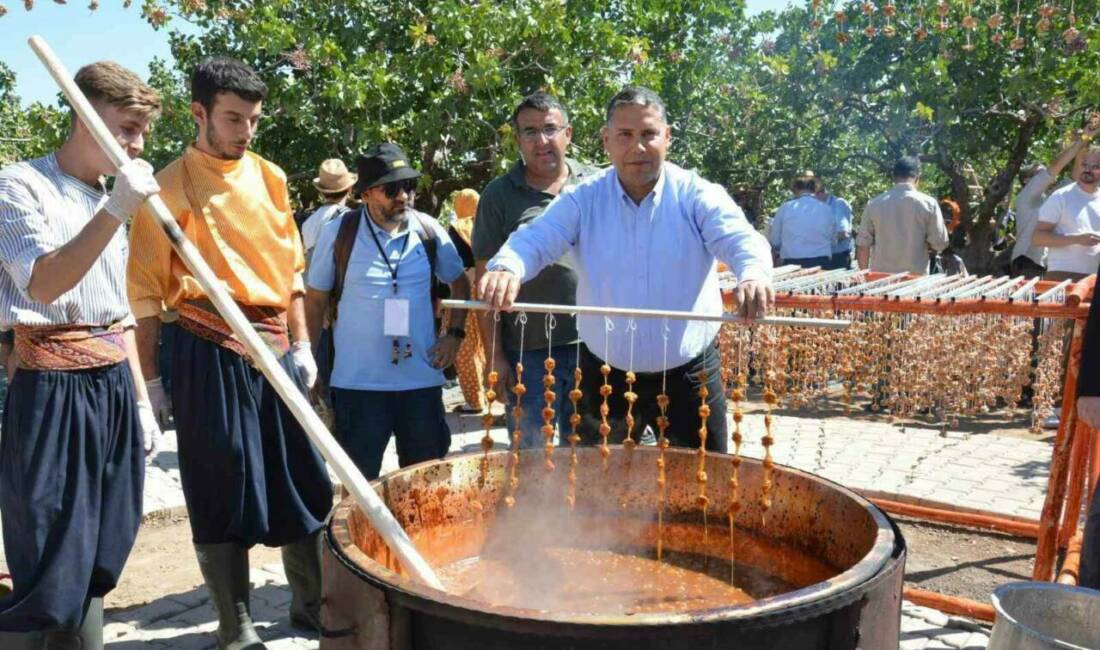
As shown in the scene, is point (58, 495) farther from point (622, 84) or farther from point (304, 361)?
point (622, 84)

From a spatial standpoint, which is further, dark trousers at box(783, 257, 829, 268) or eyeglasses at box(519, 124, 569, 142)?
dark trousers at box(783, 257, 829, 268)

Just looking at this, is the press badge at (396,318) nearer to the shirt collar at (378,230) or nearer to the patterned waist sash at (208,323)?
the shirt collar at (378,230)

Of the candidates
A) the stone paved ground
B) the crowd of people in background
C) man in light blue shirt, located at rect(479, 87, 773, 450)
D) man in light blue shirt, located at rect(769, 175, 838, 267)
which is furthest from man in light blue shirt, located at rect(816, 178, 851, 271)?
man in light blue shirt, located at rect(479, 87, 773, 450)

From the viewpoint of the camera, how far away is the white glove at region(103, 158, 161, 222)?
2.59 meters

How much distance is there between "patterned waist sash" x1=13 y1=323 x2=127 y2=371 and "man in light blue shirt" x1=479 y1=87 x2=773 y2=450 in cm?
141

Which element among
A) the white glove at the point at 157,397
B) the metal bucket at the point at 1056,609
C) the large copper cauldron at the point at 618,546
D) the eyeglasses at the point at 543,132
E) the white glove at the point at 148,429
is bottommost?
the metal bucket at the point at 1056,609

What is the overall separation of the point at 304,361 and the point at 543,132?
1.54 m

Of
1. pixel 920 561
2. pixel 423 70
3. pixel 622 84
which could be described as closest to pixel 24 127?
pixel 423 70

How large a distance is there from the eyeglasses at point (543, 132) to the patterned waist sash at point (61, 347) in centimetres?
211

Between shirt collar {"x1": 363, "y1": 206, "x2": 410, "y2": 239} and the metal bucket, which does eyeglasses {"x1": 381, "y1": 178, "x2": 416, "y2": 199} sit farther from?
the metal bucket

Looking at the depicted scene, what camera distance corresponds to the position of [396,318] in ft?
13.2

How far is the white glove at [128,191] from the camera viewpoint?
8.51ft

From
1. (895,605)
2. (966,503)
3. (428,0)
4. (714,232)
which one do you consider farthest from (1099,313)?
(428,0)

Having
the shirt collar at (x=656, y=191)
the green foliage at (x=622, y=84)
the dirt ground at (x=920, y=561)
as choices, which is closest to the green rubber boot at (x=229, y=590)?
the dirt ground at (x=920, y=561)
